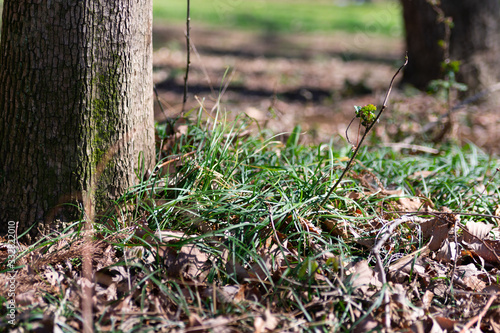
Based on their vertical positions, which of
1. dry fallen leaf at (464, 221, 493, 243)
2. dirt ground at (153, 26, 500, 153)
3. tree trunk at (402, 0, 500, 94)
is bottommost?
dry fallen leaf at (464, 221, 493, 243)

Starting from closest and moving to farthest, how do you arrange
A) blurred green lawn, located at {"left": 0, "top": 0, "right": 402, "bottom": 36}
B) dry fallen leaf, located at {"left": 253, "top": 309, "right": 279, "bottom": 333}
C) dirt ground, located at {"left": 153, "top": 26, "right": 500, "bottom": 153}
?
dry fallen leaf, located at {"left": 253, "top": 309, "right": 279, "bottom": 333} < dirt ground, located at {"left": 153, "top": 26, "right": 500, "bottom": 153} < blurred green lawn, located at {"left": 0, "top": 0, "right": 402, "bottom": 36}

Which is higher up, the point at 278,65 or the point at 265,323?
the point at 278,65

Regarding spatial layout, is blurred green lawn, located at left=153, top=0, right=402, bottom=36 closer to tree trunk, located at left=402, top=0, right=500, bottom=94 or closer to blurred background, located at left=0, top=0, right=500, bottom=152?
blurred background, located at left=0, top=0, right=500, bottom=152

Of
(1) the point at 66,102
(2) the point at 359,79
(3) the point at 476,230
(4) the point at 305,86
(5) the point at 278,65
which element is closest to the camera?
(1) the point at 66,102

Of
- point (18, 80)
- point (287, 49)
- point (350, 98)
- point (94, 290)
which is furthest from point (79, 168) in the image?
point (287, 49)

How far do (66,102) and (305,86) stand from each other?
5577 millimetres

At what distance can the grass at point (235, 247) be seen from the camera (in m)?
1.75

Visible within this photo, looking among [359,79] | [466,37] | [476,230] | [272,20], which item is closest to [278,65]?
[359,79]

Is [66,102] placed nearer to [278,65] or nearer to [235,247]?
[235,247]

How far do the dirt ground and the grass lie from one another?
71 cm

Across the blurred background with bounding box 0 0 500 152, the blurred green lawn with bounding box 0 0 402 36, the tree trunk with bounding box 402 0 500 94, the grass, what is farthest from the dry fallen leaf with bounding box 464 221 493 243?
the blurred green lawn with bounding box 0 0 402 36

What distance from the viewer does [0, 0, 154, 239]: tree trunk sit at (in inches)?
81.7

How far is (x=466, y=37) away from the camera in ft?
18.2

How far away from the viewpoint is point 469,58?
221 inches
